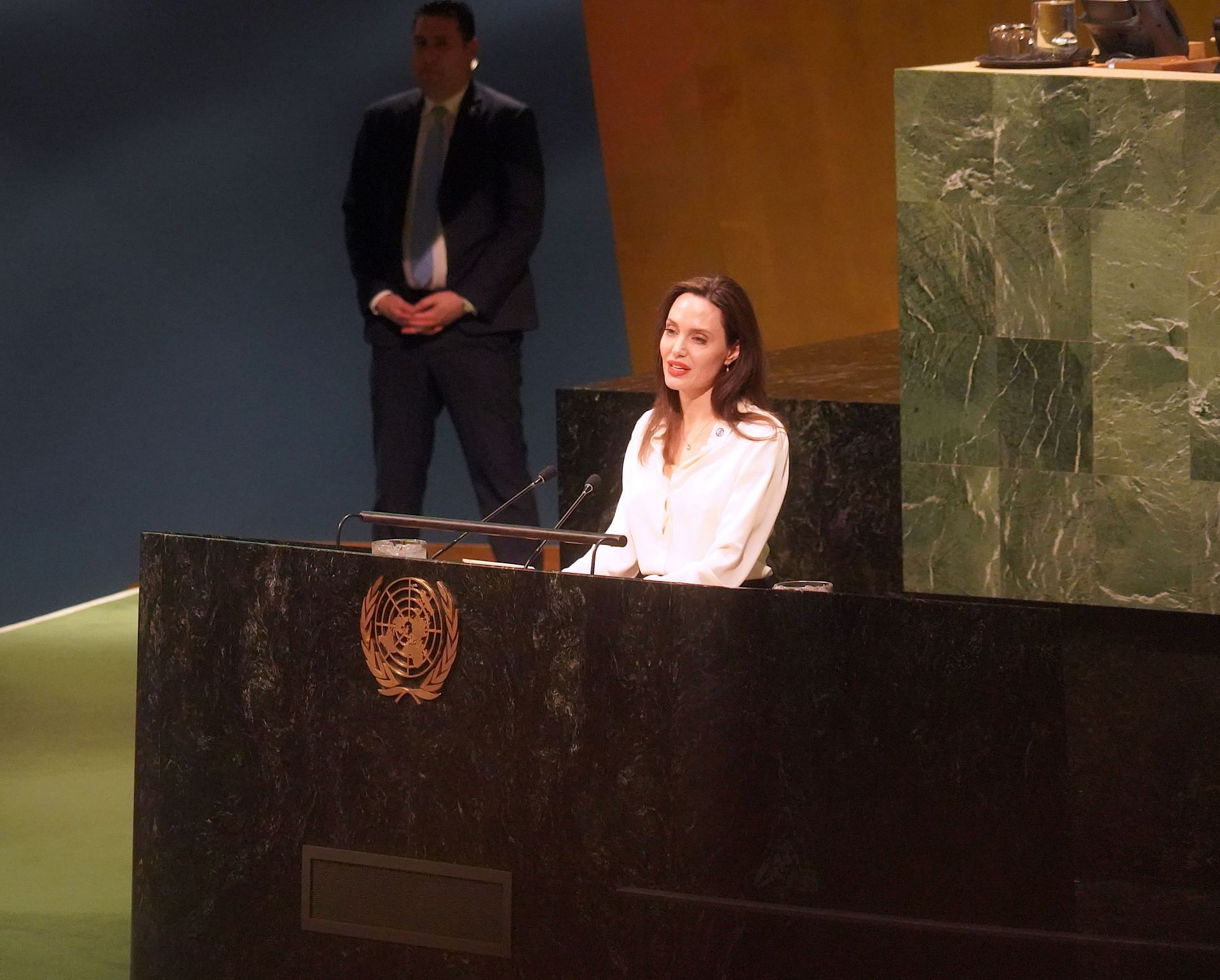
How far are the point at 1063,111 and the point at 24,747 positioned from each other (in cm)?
331

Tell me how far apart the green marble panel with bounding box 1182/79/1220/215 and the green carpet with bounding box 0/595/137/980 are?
2.54m

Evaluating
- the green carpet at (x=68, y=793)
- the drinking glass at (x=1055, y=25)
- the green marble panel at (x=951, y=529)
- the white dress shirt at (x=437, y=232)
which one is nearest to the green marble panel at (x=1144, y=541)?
the green marble panel at (x=951, y=529)

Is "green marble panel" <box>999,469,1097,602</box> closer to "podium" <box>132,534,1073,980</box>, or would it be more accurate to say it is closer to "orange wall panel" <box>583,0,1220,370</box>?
"podium" <box>132,534,1073,980</box>

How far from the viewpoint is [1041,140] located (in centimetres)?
407

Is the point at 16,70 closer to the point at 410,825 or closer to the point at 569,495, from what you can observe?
the point at 569,495

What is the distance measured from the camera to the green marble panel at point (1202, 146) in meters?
3.86

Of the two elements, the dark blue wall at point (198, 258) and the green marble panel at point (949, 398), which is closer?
the green marble panel at point (949, 398)

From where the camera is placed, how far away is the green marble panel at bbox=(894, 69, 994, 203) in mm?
4156

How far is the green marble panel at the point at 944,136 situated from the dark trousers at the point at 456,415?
6.88 feet

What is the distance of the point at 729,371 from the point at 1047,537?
753mm

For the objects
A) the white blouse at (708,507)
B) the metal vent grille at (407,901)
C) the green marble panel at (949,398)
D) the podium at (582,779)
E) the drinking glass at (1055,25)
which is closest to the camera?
Result: the podium at (582,779)

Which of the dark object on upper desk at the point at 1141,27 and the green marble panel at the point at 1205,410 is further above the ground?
the dark object on upper desk at the point at 1141,27

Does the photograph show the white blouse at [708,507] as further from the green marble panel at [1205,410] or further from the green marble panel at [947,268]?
the green marble panel at [1205,410]

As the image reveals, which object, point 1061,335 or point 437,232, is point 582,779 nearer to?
point 1061,335
